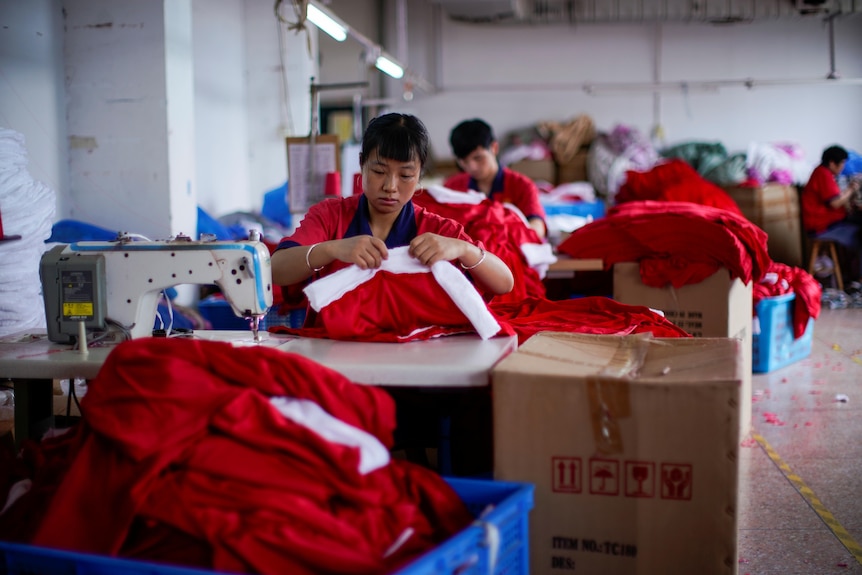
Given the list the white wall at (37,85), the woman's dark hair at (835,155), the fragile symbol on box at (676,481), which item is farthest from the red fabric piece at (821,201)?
the fragile symbol on box at (676,481)

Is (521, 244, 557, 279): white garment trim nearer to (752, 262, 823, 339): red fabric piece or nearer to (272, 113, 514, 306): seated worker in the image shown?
(272, 113, 514, 306): seated worker

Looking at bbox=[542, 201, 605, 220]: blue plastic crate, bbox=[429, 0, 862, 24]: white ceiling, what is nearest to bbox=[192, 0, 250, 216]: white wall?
bbox=[542, 201, 605, 220]: blue plastic crate

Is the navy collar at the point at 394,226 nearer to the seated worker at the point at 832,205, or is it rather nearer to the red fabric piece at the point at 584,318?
the red fabric piece at the point at 584,318

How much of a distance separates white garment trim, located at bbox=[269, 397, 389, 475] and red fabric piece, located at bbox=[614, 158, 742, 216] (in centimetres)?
395

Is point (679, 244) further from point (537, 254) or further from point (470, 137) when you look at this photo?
point (470, 137)

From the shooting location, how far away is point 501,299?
10.4 feet

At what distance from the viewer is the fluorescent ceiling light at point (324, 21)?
4.12m

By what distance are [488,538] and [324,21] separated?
3.52 m

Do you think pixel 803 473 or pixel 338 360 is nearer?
pixel 338 360

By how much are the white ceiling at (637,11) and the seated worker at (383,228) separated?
832 cm

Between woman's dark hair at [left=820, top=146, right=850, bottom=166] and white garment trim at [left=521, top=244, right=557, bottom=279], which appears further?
woman's dark hair at [left=820, top=146, right=850, bottom=166]

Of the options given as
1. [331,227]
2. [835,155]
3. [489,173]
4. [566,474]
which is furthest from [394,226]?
[835,155]

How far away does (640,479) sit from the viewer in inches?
66.4

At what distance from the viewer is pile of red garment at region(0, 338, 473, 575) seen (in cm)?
139
